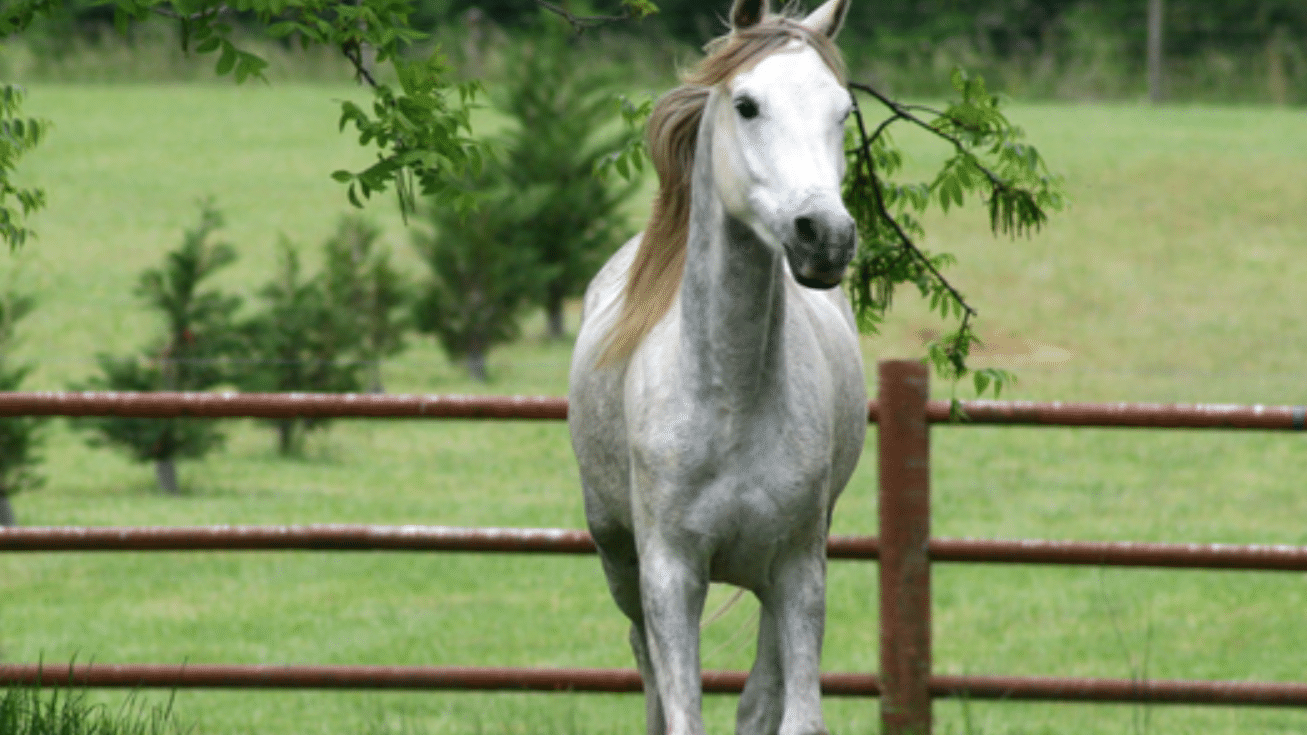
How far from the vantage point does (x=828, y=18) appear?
3.14 m

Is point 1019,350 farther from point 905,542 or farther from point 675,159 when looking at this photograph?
point 675,159

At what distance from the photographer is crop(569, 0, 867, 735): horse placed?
9.67ft

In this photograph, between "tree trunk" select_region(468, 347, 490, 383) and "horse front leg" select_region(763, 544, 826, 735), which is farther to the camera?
"tree trunk" select_region(468, 347, 490, 383)

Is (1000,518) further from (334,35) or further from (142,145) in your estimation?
(142,145)

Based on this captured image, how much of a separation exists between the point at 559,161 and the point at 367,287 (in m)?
2.09

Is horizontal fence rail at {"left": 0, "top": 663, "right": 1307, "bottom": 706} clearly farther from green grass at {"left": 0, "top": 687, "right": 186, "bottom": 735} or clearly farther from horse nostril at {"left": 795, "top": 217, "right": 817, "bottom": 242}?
horse nostril at {"left": 795, "top": 217, "right": 817, "bottom": 242}

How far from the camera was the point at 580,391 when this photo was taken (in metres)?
3.64

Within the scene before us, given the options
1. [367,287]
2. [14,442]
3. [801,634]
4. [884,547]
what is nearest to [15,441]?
[14,442]

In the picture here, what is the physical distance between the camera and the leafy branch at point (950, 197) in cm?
379

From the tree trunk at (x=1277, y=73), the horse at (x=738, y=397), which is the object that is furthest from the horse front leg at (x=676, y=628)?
the tree trunk at (x=1277, y=73)

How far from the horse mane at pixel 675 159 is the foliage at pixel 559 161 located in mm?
9729

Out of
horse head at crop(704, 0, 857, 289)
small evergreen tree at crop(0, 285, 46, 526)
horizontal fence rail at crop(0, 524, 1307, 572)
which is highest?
horse head at crop(704, 0, 857, 289)

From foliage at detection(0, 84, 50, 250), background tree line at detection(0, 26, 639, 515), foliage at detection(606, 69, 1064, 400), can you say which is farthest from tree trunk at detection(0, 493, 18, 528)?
foliage at detection(606, 69, 1064, 400)

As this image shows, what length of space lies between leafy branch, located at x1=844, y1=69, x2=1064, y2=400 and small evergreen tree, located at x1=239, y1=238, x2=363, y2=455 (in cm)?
595
